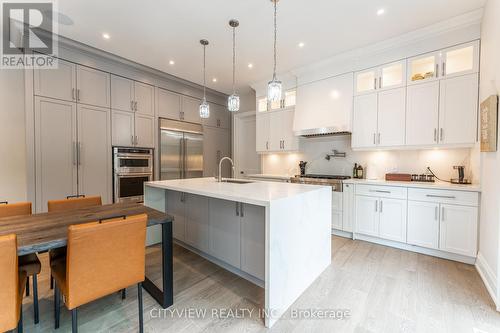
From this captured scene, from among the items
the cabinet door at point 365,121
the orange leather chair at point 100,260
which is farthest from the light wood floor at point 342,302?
the cabinet door at point 365,121

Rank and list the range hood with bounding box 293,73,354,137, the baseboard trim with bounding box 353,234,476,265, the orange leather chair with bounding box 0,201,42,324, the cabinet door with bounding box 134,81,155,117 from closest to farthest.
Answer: the orange leather chair with bounding box 0,201,42,324
the baseboard trim with bounding box 353,234,476,265
the range hood with bounding box 293,73,354,137
the cabinet door with bounding box 134,81,155,117

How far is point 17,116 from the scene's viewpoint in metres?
3.21

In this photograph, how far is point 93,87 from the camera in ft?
11.8

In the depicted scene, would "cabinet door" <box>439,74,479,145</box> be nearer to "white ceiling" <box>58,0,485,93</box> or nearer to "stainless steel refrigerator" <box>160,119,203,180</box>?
"white ceiling" <box>58,0,485,93</box>

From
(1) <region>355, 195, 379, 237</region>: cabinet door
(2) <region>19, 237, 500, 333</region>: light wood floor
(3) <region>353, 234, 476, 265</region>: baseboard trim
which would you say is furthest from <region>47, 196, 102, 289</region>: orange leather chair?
(3) <region>353, 234, 476, 265</region>: baseboard trim

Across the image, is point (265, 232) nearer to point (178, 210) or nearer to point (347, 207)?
point (178, 210)

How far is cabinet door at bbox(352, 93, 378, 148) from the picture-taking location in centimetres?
340

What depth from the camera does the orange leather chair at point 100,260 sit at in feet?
4.03

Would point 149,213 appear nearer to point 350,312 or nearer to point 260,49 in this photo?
point 350,312

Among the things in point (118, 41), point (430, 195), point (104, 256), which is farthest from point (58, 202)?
point (430, 195)

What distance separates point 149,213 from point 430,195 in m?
3.26

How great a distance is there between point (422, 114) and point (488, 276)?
6.53ft

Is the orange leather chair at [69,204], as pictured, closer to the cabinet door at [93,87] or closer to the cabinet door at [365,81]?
the cabinet door at [93,87]

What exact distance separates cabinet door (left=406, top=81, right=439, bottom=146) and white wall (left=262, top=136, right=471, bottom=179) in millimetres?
417
